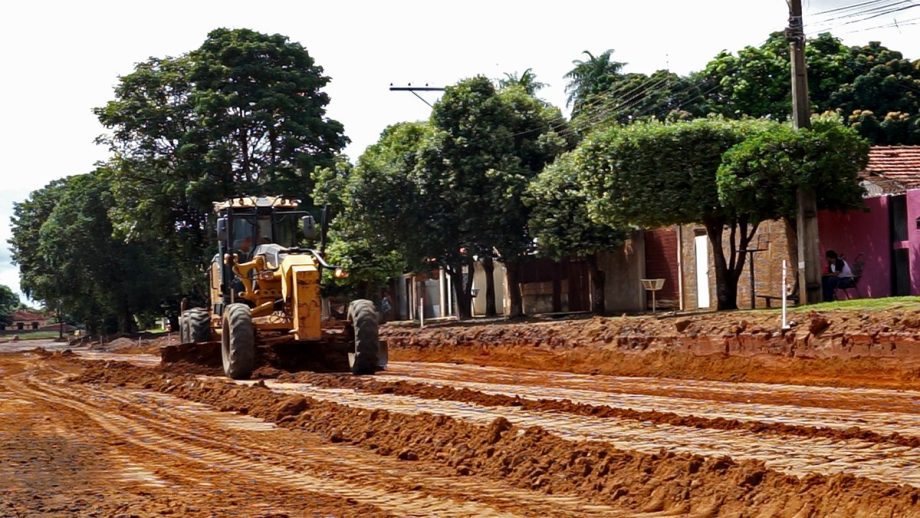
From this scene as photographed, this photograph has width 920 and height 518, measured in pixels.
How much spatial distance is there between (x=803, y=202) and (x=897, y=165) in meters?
9.30

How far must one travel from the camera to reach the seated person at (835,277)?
26.4 metres

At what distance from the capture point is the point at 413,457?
1154cm

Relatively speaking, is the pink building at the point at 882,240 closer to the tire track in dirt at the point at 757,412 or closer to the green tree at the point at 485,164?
the green tree at the point at 485,164

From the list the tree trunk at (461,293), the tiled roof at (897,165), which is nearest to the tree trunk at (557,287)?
the tree trunk at (461,293)

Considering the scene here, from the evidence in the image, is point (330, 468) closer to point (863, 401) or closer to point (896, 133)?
point (863, 401)

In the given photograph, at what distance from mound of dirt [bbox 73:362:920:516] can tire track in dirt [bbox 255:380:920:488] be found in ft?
1.87

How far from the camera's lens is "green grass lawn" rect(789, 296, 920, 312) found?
21.4 meters

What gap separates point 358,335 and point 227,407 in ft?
15.7

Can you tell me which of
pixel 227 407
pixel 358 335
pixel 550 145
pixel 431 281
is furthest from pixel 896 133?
pixel 227 407

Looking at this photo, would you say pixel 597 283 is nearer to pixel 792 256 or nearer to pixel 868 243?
pixel 792 256

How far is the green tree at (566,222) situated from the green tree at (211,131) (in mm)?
14515

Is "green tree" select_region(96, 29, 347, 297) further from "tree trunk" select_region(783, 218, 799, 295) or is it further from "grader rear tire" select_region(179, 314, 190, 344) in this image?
"tree trunk" select_region(783, 218, 799, 295)

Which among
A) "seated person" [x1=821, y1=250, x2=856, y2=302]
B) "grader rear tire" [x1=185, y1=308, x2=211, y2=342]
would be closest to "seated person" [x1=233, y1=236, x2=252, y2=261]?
"grader rear tire" [x1=185, y1=308, x2=211, y2=342]

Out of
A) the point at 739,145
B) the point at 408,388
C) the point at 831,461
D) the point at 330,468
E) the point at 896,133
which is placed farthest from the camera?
the point at 896,133
